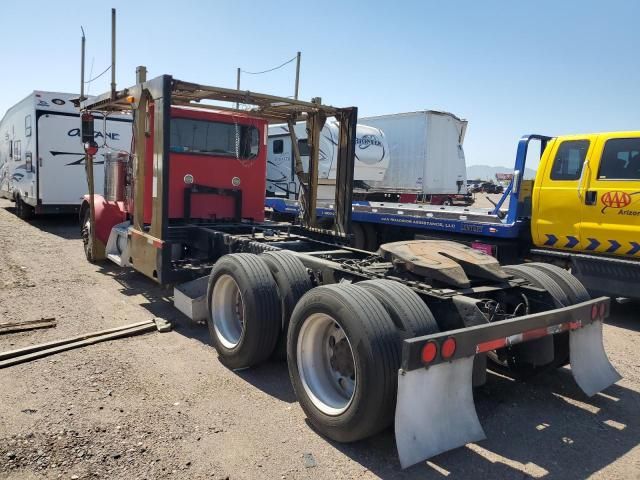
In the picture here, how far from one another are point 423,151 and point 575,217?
1198 cm

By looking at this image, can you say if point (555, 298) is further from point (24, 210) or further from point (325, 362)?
point (24, 210)

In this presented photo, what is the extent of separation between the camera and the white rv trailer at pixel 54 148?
13219 mm

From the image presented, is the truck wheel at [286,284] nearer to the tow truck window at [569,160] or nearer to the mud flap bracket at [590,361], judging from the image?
the mud flap bracket at [590,361]

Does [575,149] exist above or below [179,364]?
above

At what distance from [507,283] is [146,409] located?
9.57 ft

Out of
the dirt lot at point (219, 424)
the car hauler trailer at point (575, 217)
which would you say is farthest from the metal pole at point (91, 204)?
the car hauler trailer at point (575, 217)

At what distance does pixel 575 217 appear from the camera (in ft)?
23.6

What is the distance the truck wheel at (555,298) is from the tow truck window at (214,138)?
4356mm

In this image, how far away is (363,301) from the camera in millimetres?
3439

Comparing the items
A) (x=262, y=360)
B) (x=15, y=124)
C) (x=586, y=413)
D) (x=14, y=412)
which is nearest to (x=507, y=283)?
(x=586, y=413)

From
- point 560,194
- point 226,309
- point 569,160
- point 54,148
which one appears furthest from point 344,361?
point 54,148

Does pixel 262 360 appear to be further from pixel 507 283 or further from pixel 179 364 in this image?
pixel 507 283

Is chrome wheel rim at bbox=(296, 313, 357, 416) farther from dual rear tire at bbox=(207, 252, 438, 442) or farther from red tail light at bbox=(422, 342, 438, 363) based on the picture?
red tail light at bbox=(422, 342, 438, 363)

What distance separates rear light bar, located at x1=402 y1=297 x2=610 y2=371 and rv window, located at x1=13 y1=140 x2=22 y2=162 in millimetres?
14859
